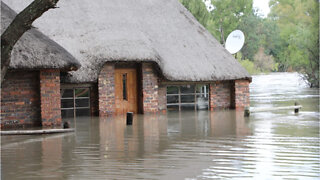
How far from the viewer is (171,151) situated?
32.4 ft

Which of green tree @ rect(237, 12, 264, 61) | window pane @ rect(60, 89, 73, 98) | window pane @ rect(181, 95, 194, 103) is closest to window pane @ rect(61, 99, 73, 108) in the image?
window pane @ rect(60, 89, 73, 98)

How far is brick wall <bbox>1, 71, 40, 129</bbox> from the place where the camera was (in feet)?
45.4

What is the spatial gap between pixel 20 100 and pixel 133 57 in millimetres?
4176

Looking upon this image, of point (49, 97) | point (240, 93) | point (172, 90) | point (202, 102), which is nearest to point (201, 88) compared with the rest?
point (202, 102)

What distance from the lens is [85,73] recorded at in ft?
53.1

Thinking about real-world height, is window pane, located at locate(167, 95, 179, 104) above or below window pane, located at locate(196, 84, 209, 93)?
below

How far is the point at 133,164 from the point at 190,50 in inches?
421

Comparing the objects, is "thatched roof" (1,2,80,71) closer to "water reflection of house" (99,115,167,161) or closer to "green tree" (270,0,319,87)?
"water reflection of house" (99,115,167,161)

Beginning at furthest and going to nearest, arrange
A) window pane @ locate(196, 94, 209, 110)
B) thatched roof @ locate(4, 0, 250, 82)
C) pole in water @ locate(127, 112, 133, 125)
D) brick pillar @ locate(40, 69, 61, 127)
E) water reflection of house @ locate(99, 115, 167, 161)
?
window pane @ locate(196, 94, 209, 110), thatched roof @ locate(4, 0, 250, 82), pole in water @ locate(127, 112, 133, 125), brick pillar @ locate(40, 69, 61, 127), water reflection of house @ locate(99, 115, 167, 161)

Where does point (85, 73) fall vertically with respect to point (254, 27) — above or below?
below

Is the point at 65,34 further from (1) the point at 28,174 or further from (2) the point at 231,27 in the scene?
(2) the point at 231,27

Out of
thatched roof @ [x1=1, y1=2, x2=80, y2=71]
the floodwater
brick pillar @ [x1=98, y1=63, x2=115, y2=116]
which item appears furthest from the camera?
brick pillar @ [x1=98, y1=63, x2=115, y2=116]

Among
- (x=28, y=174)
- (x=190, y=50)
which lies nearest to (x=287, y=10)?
(x=190, y=50)

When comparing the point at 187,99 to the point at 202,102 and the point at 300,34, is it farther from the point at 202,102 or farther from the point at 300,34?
the point at 300,34
